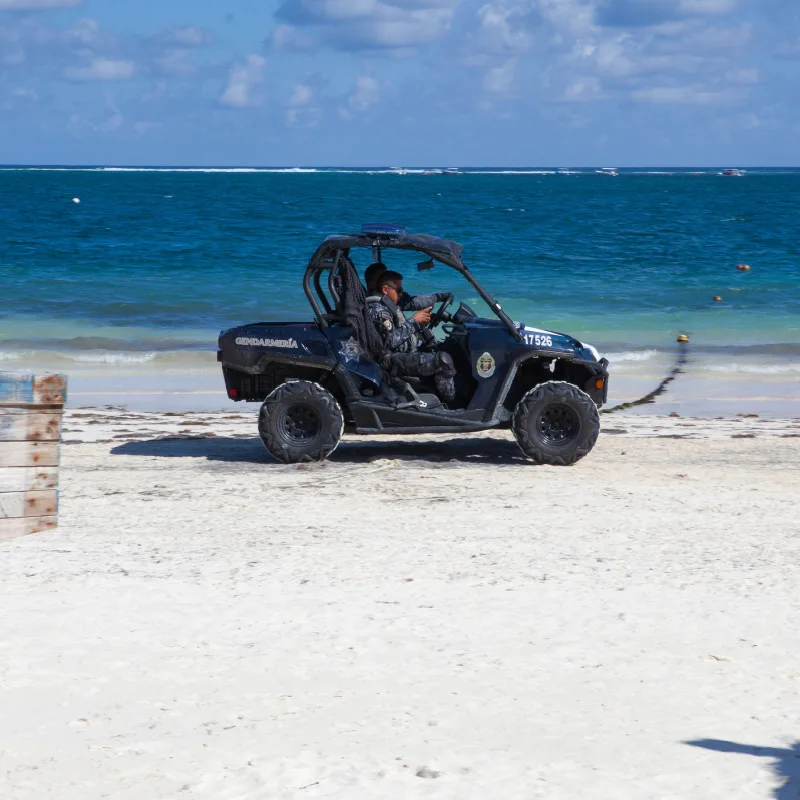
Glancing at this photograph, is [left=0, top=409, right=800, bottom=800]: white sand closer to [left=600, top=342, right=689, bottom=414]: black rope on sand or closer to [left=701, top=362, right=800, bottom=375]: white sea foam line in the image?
[left=600, top=342, right=689, bottom=414]: black rope on sand

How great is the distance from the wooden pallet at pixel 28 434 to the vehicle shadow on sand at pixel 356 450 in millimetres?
3096

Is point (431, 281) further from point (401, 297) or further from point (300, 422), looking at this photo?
point (300, 422)

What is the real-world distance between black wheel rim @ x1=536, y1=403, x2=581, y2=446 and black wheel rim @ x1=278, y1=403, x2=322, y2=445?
1.66 meters

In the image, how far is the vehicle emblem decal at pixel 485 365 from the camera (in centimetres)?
951

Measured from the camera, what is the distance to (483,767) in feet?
13.9

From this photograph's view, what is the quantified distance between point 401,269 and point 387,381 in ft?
64.3

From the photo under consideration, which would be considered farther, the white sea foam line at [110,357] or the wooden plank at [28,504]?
the white sea foam line at [110,357]

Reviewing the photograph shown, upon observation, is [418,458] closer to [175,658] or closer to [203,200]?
[175,658]

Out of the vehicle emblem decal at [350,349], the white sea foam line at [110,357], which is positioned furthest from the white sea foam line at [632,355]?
the vehicle emblem decal at [350,349]

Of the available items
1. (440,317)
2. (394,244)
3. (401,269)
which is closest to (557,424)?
(440,317)

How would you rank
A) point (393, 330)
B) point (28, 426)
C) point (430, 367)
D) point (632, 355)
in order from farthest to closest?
point (632, 355) < point (430, 367) < point (393, 330) < point (28, 426)

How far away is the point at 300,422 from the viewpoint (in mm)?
9617

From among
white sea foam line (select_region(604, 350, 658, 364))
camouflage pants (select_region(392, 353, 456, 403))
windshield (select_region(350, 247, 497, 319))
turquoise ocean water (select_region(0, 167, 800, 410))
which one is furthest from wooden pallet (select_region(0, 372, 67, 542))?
windshield (select_region(350, 247, 497, 319))

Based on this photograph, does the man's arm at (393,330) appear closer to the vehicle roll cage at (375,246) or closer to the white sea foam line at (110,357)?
the vehicle roll cage at (375,246)
